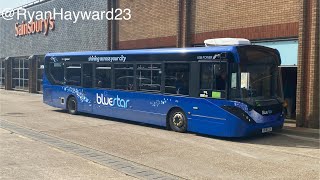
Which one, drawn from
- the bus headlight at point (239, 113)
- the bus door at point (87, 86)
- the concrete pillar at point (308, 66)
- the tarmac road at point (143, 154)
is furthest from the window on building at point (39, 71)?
the bus headlight at point (239, 113)

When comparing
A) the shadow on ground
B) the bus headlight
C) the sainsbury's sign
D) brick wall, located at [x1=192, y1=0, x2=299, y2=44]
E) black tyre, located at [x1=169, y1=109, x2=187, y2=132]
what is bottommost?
the shadow on ground

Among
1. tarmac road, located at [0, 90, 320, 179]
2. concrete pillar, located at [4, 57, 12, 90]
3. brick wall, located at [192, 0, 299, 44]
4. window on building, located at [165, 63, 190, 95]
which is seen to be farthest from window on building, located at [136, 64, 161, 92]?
concrete pillar, located at [4, 57, 12, 90]

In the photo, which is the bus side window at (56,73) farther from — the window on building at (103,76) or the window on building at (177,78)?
the window on building at (177,78)

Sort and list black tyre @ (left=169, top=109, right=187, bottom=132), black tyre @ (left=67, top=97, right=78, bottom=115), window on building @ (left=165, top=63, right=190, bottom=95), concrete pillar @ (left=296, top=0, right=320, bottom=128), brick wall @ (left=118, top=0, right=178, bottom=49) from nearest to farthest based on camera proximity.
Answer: window on building @ (left=165, top=63, right=190, bottom=95)
black tyre @ (left=169, top=109, right=187, bottom=132)
concrete pillar @ (left=296, top=0, right=320, bottom=128)
black tyre @ (left=67, top=97, right=78, bottom=115)
brick wall @ (left=118, top=0, right=178, bottom=49)

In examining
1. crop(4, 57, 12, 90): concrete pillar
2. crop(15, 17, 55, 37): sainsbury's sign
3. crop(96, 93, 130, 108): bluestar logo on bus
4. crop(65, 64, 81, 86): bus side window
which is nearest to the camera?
crop(96, 93, 130, 108): bluestar logo on bus

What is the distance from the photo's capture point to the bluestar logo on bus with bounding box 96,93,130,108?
14552 millimetres

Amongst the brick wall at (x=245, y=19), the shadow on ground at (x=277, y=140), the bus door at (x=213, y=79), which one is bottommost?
the shadow on ground at (x=277, y=140)

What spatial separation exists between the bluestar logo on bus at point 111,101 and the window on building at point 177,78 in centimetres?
228

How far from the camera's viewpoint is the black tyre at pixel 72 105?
17250 millimetres

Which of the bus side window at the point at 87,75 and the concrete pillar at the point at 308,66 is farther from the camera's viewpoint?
Answer: the bus side window at the point at 87,75

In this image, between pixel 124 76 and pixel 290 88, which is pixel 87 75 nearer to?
pixel 124 76

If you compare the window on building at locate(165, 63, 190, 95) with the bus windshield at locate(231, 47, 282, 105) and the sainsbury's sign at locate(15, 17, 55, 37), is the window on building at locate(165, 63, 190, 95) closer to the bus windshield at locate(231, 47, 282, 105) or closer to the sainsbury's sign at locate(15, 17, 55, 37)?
the bus windshield at locate(231, 47, 282, 105)

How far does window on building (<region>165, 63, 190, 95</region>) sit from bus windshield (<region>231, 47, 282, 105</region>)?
1.70 meters

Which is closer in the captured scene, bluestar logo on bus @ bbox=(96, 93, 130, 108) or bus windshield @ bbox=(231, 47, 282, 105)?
bus windshield @ bbox=(231, 47, 282, 105)
